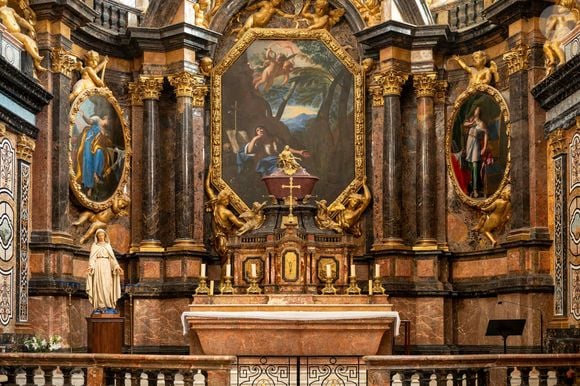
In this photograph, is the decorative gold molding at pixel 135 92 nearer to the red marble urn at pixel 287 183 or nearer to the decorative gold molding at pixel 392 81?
the red marble urn at pixel 287 183

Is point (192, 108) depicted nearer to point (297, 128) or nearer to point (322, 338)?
point (297, 128)

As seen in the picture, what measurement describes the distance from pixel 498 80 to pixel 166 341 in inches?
366

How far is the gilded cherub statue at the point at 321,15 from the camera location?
2847 cm

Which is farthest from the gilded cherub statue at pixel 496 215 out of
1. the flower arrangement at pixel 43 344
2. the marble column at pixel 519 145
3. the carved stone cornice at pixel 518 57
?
the flower arrangement at pixel 43 344

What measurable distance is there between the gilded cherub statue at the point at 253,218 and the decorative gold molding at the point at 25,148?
4.93 meters

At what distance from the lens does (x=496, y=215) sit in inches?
1016

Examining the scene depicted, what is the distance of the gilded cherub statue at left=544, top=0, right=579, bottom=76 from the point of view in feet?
75.1

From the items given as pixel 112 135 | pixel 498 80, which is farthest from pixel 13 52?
pixel 498 80

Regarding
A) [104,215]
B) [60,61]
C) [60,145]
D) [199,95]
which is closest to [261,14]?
[199,95]

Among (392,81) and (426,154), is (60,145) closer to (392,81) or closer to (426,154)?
(392,81)

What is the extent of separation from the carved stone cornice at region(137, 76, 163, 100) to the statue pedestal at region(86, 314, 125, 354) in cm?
710

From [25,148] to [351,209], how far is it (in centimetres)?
Answer: 816

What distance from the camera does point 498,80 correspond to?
1036 inches

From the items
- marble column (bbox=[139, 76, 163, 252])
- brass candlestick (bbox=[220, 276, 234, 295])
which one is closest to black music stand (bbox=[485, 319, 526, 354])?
brass candlestick (bbox=[220, 276, 234, 295])
